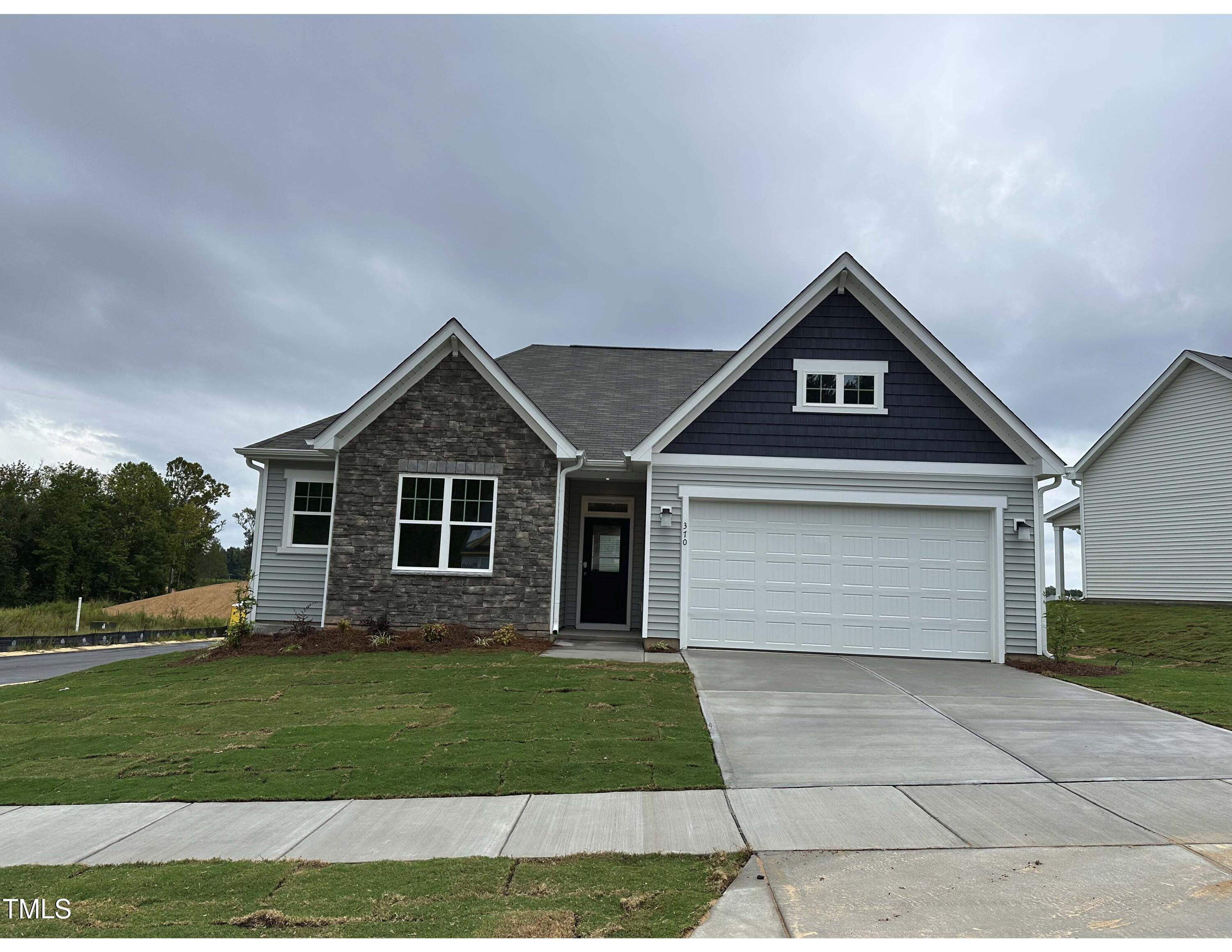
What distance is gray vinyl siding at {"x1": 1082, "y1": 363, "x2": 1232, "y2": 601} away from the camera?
20000mm

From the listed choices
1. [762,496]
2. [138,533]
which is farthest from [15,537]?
[762,496]

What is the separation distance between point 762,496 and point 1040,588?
4.89 meters

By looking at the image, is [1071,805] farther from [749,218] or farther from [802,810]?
[749,218]

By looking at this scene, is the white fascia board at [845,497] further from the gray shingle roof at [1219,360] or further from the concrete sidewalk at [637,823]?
the gray shingle roof at [1219,360]

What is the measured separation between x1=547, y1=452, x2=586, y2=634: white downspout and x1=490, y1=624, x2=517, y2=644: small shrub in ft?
2.62

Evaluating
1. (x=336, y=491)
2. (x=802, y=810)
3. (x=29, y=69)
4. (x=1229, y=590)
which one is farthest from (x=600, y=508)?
(x=1229, y=590)

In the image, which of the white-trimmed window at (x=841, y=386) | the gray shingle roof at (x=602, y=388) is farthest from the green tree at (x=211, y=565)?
the white-trimmed window at (x=841, y=386)

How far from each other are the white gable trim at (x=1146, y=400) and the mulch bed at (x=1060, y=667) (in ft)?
38.3

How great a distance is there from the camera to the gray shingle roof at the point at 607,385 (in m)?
15.3

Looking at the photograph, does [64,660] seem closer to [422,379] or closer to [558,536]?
[422,379]

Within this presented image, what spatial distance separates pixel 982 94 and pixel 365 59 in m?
10.8

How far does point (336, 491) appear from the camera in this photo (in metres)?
13.7

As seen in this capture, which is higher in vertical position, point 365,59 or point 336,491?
point 365,59

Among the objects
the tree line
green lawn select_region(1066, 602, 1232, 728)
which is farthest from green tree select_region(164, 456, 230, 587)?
green lawn select_region(1066, 602, 1232, 728)
